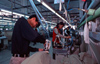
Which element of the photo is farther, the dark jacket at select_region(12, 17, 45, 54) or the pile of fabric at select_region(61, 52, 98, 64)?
the pile of fabric at select_region(61, 52, 98, 64)

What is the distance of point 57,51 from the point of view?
2.43 meters

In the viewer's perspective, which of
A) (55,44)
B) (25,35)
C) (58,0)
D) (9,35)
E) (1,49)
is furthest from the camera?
(9,35)

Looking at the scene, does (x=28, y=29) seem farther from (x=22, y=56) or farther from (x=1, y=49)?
(x=1, y=49)

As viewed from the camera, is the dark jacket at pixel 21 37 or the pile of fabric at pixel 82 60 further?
the pile of fabric at pixel 82 60

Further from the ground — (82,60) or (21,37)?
(21,37)

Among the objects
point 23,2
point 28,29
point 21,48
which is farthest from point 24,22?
point 23,2

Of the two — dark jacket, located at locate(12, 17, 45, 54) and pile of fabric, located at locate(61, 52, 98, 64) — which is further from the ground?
dark jacket, located at locate(12, 17, 45, 54)

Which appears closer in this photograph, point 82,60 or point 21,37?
point 21,37

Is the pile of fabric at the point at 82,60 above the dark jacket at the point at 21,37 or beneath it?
beneath

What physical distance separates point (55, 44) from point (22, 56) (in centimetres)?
181

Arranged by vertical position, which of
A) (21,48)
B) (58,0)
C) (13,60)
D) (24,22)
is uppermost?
(58,0)

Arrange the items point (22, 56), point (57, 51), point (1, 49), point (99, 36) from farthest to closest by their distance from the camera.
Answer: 1. point (1, 49)
2. point (57, 51)
3. point (22, 56)
4. point (99, 36)

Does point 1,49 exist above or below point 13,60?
below

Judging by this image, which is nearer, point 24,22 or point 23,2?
point 24,22
